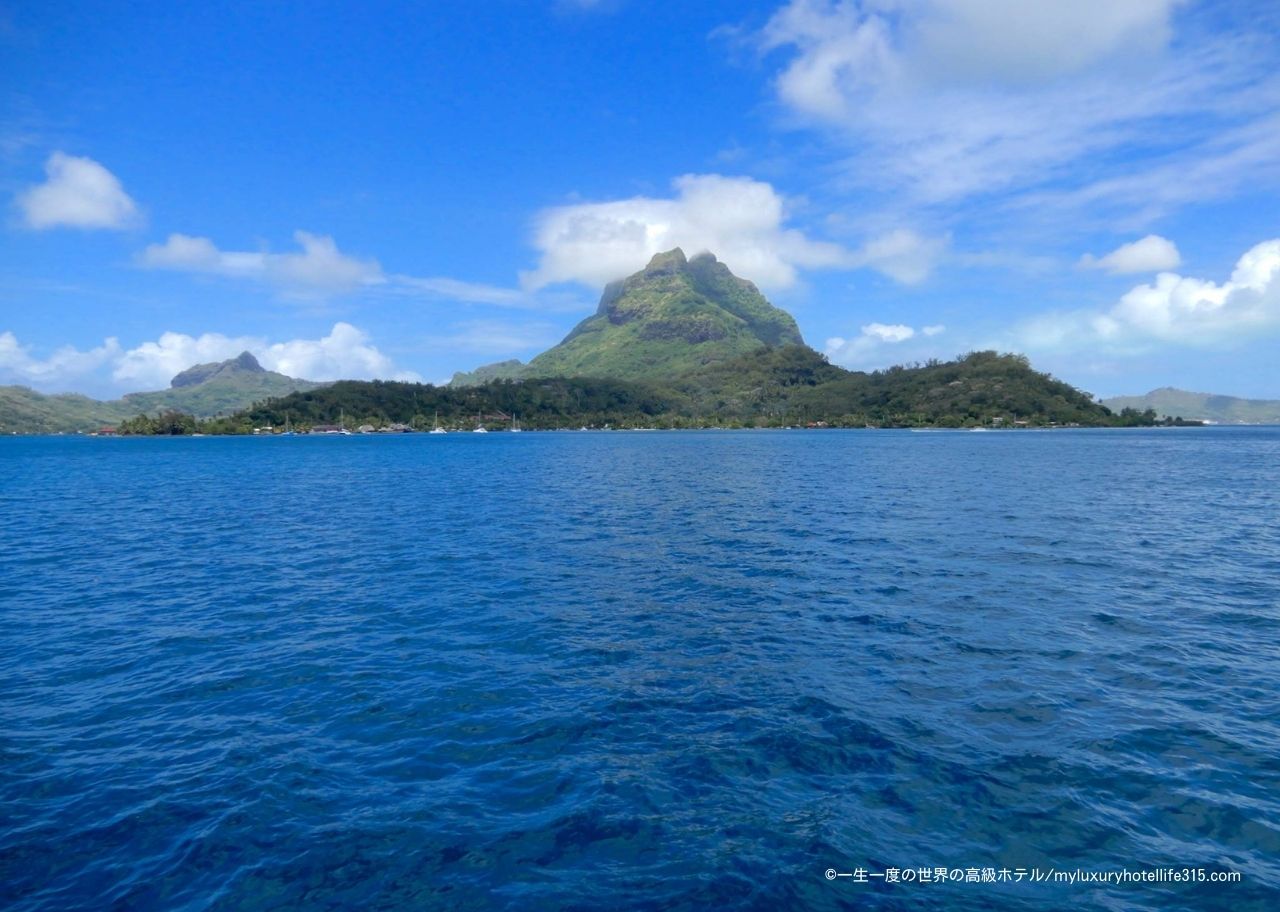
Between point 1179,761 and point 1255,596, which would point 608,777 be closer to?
point 1179,761

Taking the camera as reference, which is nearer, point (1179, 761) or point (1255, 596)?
point (1179, 761)

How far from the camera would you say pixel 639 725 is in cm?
1934

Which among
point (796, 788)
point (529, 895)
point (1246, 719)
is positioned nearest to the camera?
point (529, 895)

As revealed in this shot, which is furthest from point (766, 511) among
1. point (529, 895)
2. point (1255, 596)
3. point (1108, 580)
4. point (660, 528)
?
point (529, 895)

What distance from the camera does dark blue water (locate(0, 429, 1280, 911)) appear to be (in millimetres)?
13250

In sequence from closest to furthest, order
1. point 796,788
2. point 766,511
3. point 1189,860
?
1. point 1189,860
2. point 796,788
3. point 766,511

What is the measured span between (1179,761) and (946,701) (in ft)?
18.6

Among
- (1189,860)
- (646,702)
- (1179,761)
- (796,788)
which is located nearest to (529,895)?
(796,788)

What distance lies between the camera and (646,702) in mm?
20828

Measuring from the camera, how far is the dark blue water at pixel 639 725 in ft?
43.5

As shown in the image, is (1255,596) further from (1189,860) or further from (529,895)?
(529,895)

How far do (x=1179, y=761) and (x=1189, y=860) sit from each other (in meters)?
4.44

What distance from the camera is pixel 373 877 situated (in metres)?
13.0

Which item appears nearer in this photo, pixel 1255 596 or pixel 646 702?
pixel 646 702
